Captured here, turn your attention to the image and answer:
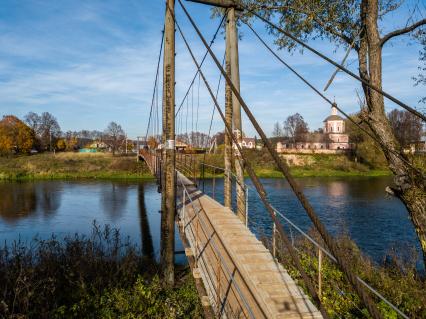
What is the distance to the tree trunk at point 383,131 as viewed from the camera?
20.4 ft

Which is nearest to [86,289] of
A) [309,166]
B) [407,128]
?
[309,166]

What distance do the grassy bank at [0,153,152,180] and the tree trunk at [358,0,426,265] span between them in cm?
3556

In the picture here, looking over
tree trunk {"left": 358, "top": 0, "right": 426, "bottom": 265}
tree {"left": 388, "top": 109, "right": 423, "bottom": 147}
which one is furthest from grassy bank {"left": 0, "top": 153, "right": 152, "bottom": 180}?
tree trunk {"left": 358, "top": 0, "right": 426, "bottom": 265}

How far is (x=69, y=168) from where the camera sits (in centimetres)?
4278

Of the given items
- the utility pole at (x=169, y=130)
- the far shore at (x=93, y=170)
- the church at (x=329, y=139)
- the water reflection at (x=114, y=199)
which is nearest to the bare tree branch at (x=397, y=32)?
the utility pole at (x=169, y=130)

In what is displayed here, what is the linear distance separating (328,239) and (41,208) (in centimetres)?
2300

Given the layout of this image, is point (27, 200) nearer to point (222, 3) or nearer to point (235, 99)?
point (235, 99)

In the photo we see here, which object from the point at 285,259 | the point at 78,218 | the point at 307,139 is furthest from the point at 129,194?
the point at 307,139

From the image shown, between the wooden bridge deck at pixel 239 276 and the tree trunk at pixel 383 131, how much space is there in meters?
2.97

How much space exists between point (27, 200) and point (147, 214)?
10.9 meters

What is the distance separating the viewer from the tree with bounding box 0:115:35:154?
Answer: 174ft

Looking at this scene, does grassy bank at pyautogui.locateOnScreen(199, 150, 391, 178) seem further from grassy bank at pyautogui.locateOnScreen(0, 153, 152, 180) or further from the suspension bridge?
the suspension bridge

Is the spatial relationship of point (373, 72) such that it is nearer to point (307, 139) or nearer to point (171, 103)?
point (171, 103)

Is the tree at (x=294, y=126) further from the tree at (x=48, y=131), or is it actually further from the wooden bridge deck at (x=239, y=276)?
the wooden bridge deck at (x=239, y=276)
